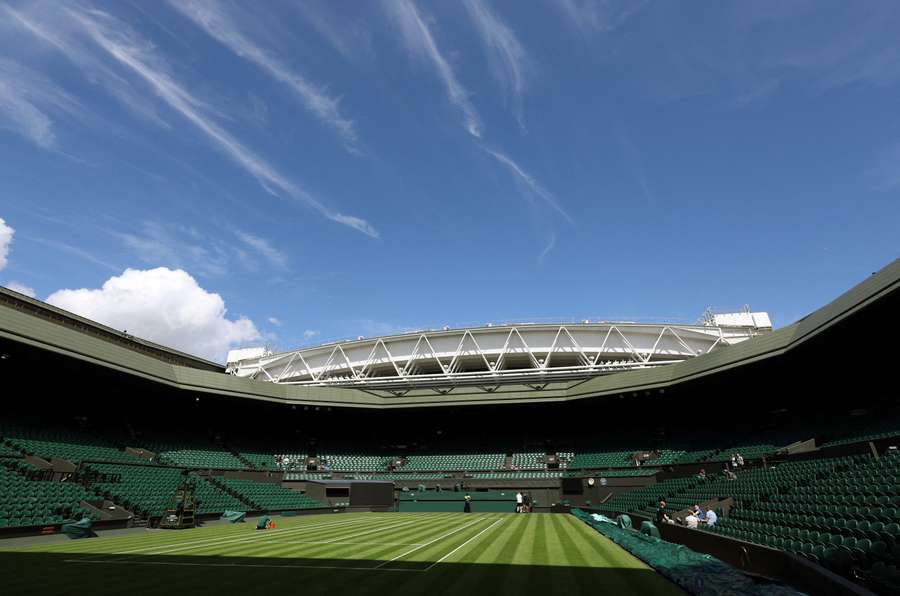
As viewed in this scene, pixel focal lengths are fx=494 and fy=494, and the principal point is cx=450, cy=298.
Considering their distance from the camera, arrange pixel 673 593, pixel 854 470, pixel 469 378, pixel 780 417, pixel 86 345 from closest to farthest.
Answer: pixel 673 593 < pixel 854 470 < pixel 86 345 < pixel 780 417 < pixel 469 378

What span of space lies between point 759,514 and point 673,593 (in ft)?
35.9

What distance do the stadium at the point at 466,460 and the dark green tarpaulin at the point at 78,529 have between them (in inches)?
3.1

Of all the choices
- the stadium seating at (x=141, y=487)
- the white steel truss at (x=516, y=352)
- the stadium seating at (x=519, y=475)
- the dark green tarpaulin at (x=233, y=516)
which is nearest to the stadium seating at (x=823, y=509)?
the stadium seating at (x=519, y=475)

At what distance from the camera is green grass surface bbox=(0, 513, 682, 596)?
10.9 m

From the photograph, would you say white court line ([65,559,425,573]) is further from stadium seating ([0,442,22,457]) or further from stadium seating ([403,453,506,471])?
stadium seating ([403,453,506,471])

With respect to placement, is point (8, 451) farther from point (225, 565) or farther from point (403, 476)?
point (403, 476)

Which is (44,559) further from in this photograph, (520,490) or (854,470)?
(520,490)

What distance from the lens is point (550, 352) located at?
49000 mm

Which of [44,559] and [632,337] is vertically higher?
[632,337]

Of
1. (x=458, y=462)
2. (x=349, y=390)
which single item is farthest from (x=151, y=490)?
(x=458, y=462)

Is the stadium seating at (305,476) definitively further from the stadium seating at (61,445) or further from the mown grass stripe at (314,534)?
the mown grass stripe at (314,534)

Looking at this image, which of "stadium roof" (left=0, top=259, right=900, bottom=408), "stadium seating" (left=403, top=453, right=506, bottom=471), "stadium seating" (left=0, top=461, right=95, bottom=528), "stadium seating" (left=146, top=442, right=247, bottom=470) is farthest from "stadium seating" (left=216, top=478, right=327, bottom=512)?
"stadium seating" (left=0, top=461, right=95, bottom=528)

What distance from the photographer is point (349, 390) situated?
1828 inches

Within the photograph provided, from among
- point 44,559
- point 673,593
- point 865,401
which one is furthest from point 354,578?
point 865,401
